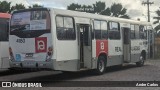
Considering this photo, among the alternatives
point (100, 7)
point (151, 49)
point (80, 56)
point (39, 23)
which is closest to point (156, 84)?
point (80, 56)

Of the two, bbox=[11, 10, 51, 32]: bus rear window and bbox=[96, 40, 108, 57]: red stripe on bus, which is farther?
bbox=[96, 40, 108, 57]: red stripe on bus

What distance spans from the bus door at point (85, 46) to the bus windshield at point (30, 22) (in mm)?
2580

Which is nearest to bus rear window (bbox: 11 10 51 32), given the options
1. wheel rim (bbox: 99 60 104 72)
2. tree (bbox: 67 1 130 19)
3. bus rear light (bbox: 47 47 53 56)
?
bus rear light (bbox: 47 47 53 56)

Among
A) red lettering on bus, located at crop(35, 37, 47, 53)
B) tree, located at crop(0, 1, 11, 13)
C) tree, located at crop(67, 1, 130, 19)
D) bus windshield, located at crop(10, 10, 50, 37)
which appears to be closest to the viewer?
red lettering on bus, located at crop(35, 37, 47, 53)

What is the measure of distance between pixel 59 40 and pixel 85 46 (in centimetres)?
256

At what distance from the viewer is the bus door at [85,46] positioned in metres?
18.0

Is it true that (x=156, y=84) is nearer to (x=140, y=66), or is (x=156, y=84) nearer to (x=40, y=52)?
(x=40, y=52)

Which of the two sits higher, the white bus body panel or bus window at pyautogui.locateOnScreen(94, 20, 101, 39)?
bus window at pyautogui.locateOnScreen(94, 20, 101, 39)

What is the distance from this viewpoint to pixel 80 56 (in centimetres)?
1780

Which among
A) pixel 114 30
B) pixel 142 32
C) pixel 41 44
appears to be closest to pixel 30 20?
pixel 41 44

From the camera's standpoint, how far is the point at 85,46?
18.2 meters

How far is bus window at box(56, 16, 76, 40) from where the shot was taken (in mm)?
16016

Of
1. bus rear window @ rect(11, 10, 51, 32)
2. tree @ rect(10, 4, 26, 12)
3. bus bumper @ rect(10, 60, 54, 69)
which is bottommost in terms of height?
bus bumper @ rect(10, 60, 54, 69)

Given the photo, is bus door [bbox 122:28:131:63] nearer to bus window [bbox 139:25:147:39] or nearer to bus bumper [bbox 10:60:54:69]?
bus window [bbox 139:25:147:39]
